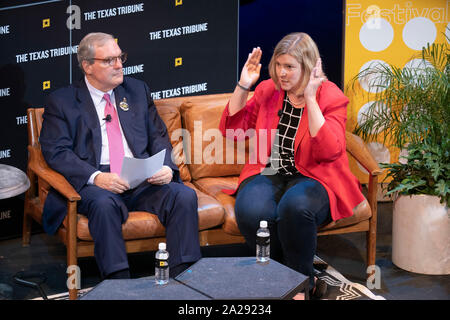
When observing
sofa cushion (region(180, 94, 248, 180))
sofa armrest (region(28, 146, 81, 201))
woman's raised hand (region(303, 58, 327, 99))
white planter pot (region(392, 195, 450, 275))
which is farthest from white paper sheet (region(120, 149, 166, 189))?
white planter pot (region(392, 195, 450, 275))

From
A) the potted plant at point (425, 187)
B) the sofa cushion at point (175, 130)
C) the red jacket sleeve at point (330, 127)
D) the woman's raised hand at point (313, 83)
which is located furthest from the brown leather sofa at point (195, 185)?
the woman's raised hand at point (313, 83)

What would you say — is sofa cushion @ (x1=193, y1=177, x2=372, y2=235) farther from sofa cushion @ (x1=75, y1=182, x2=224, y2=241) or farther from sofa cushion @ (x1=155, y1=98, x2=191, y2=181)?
sofa cushion @ (x1=155, y1=98, x2=191, y2=181)

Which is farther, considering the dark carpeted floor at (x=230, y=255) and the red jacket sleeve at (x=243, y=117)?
the red jacket sleeve at (x=243, y=117)

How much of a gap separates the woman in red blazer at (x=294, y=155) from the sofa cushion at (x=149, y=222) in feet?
0.50

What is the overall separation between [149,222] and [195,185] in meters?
0.73

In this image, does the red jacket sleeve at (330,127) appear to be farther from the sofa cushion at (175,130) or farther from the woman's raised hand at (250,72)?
the sofa cushion at (175,130)

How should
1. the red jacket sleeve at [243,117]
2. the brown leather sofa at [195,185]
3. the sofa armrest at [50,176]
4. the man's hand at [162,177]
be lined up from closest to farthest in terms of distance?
the sofa armrest at [50,176]
the brown leather sofa at [195,185]
the man's hand at [162,177]
the red jacket sleeve at [243,117]

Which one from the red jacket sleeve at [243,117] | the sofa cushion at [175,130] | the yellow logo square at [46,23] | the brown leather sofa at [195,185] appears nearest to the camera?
the brown leather sofa at [195,185]

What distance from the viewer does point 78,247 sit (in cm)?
368

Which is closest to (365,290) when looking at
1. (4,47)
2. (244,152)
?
(244,152)

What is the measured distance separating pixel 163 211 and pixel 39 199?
110 cm

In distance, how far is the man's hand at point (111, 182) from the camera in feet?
12.3

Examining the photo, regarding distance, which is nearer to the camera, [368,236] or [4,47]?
[368,236]

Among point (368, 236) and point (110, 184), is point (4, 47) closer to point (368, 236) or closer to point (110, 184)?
point (110, 184)
